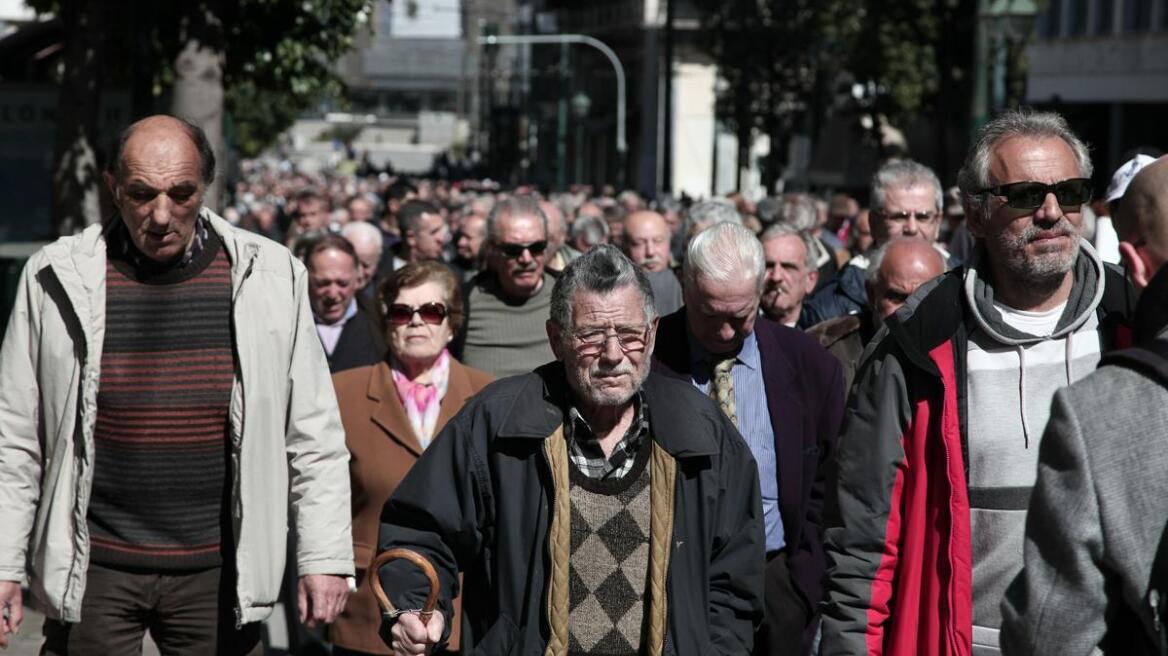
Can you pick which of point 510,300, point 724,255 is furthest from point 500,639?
point 510,300

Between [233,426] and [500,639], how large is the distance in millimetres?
1110

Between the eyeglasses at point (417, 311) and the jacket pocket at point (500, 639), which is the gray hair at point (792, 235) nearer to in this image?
the eyeglasses at point (417, 311)

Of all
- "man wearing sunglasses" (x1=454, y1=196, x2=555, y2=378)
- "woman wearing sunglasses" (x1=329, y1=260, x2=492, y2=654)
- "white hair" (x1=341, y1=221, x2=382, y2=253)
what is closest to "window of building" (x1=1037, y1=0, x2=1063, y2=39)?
"white hair" (x1=341, y1=221, x2=382, y2=253)

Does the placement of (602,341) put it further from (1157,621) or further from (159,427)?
(1157,621)

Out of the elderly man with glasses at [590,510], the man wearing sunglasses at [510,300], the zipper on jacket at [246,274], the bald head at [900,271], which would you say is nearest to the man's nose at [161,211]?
the zipper on jacket at [246,274]

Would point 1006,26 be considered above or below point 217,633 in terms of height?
above

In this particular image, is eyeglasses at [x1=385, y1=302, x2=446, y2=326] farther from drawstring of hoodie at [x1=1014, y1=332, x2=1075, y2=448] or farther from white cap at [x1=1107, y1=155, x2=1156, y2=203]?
drawstring of hoodie at [x1=1014, y1=332, x2=1075, y2=448]

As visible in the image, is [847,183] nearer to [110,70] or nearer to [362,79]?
[110,70]

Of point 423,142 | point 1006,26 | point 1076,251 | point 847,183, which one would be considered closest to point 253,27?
point 1006,26

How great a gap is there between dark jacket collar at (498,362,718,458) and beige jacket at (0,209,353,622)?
2.85 ft

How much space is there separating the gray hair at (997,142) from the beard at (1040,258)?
0.13 meters

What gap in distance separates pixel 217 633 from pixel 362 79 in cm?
17732

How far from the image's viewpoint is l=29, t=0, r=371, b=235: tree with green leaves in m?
13.0

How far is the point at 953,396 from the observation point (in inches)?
161
